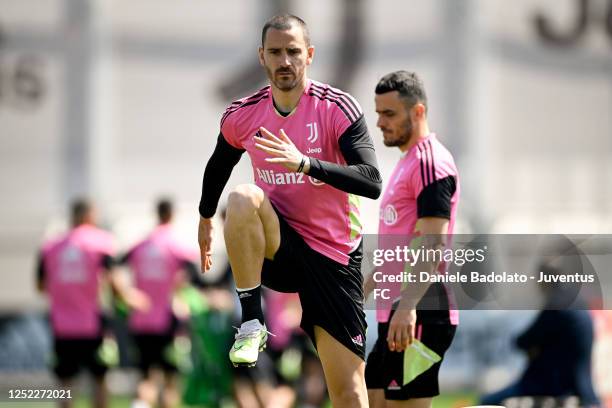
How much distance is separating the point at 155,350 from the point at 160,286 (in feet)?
2.11

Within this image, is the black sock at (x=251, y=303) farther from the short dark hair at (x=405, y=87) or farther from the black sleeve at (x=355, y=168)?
the short dark hair at (x=405, y=87)

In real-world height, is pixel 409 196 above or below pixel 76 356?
above

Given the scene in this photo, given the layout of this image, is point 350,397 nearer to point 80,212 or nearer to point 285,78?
point 285,78

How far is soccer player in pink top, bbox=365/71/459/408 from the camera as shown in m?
6.69

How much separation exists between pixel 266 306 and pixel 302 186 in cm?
613

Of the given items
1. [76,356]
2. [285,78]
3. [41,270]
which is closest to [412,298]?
[285,78]

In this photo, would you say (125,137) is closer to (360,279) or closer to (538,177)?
(538,177)

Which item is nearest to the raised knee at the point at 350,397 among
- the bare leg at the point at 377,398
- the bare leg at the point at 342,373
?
the bare leg at the point at 342,373

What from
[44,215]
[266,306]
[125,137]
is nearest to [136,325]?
[266,306]

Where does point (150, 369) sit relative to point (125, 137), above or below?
below

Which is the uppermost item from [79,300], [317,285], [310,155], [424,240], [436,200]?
[310,155]

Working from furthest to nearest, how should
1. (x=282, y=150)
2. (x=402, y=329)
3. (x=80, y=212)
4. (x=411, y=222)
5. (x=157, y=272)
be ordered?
1. (x=157, y=272)
2. (x=80, y=212)
3. (x=411, y=222)
4. (x=402, y=329)
5. (x=282, y=150)

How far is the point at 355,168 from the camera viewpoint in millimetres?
5953

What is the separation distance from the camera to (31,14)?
73.1 feet
